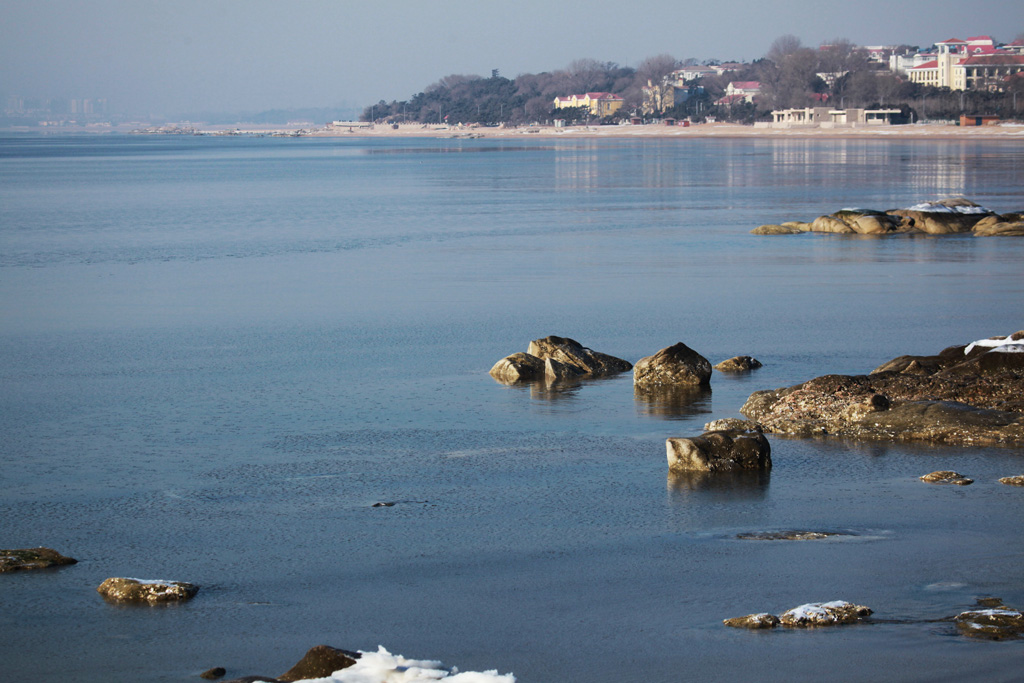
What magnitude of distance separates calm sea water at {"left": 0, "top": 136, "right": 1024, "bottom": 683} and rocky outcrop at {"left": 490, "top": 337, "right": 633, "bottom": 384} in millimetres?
443

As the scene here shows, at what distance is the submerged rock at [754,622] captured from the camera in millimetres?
6887

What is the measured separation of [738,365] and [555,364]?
235 centimetres

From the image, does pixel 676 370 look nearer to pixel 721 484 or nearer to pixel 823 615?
pixel 721 484

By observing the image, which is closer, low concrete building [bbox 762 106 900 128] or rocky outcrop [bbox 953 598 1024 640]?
rocky outcrop [bbox 953 598 1024 640]

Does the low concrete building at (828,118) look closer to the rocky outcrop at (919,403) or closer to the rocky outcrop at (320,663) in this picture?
the rocky outcrop at (919,403)

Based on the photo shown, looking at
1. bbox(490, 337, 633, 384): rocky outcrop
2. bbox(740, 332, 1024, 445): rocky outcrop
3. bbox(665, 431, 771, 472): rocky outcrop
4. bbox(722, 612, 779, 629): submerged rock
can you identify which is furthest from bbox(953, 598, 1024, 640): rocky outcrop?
bbox(490, 337, 633, 384): rocky outcrop

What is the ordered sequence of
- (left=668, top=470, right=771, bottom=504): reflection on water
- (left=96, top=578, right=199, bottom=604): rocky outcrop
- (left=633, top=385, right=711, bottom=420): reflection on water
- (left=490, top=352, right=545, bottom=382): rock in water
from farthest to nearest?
(left=490, top=352, right=545, bottom=382): rock in water < (left=633, top=385, right=711, bottom=420): reflection on water < (left=668, top=470, right=771, bottom=504): reflection on water < (left=96, top=578, right=199, bottom=604): rocky outcrop

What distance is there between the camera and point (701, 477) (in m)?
10.2

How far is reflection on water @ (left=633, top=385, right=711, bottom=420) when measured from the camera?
1264cm

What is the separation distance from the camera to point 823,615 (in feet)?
22.8

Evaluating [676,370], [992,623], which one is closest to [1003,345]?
[676,370]

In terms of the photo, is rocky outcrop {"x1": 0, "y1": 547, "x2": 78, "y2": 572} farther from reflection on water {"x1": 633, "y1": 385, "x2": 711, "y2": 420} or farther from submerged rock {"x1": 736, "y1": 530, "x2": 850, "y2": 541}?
reflection on water {"x1": 633, "y1": 385, "x2": 711, "y2": 420}

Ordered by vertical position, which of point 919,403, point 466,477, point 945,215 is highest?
point 945,215

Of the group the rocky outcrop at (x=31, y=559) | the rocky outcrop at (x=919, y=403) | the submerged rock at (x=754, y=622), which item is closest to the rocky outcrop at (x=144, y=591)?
the rocky outcrop at (x=31, y=559)
